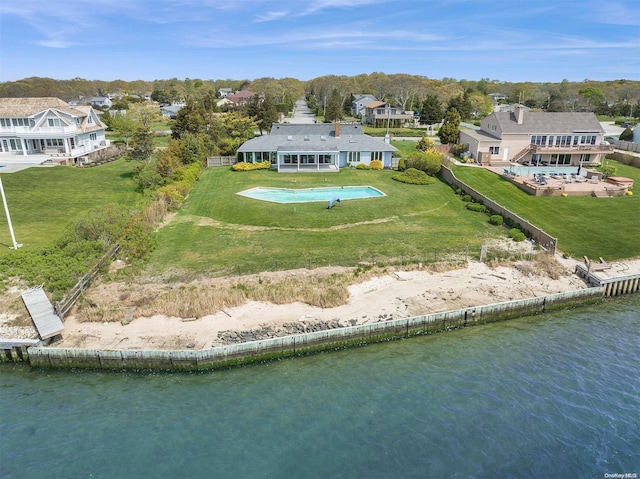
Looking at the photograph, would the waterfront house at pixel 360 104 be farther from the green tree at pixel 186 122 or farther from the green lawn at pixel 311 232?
the green lawn at pixel 311 232

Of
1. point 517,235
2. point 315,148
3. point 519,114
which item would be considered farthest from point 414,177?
point 517,235

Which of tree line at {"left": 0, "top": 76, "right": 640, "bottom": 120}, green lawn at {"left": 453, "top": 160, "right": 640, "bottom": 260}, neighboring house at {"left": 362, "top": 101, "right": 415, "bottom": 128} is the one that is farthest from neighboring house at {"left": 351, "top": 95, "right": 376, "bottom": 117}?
green lawn at {"left": 453, "top": 160, "right": 640, "bottom": 260}

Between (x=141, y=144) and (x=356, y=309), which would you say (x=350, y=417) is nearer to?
(x=356, y=309)

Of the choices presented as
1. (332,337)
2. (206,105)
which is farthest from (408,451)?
(206,105)

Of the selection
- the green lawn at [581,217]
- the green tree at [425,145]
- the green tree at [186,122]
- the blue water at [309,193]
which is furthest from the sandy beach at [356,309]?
the green tree at [186,122]

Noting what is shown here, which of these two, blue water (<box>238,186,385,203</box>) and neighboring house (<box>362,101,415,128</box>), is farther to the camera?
neighboring house (<box>362,101,415,128</box>)

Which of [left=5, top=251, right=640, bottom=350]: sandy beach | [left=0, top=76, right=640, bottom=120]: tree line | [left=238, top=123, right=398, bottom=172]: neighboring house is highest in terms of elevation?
[left=0, top=76, right=640, bottom=120]: tree line

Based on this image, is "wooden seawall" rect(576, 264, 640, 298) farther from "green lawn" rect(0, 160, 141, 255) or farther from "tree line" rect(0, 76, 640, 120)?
"tree line" rect(0, 76, 640, 120)
